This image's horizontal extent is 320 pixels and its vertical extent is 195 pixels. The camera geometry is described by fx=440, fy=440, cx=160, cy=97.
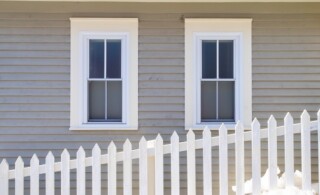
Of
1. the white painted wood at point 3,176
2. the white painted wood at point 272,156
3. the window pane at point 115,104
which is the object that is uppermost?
the window pane at point 115,104

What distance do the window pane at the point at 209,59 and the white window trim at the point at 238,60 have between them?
0.50 feet

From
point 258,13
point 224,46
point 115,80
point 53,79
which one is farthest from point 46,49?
point 258,13

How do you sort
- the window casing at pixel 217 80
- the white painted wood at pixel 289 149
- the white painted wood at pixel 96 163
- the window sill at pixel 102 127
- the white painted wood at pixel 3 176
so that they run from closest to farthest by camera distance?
the white painted wood at pixel 289 149 → the white painted wood at pixel 96 163 → the white painted wood at pixel 3 176 → the window sill at pixel 102 127 → the window casing at pixel 217 80

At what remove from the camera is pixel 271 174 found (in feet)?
16.9

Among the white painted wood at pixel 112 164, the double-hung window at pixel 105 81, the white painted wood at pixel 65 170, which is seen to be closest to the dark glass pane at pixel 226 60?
the double-hung window at pixel 105 81

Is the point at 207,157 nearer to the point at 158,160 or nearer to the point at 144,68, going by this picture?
the point at 158,160

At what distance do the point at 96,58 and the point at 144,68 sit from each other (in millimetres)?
801

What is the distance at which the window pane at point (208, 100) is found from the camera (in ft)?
23.2

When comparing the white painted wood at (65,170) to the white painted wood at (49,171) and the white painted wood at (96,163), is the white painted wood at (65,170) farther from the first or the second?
the white painted wood at (96,163)

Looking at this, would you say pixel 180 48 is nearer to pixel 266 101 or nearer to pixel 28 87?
pixel 266 101

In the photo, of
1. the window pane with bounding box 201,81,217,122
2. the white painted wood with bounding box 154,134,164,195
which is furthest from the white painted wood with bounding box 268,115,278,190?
the window pane with bounding box 201,81,217,122

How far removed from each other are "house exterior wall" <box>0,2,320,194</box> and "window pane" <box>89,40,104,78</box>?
1.21 feet

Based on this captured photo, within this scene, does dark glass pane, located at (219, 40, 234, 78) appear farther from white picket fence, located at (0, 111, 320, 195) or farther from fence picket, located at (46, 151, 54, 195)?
fence picket, located at (46, 151, 54, 195)

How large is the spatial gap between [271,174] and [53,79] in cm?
369
